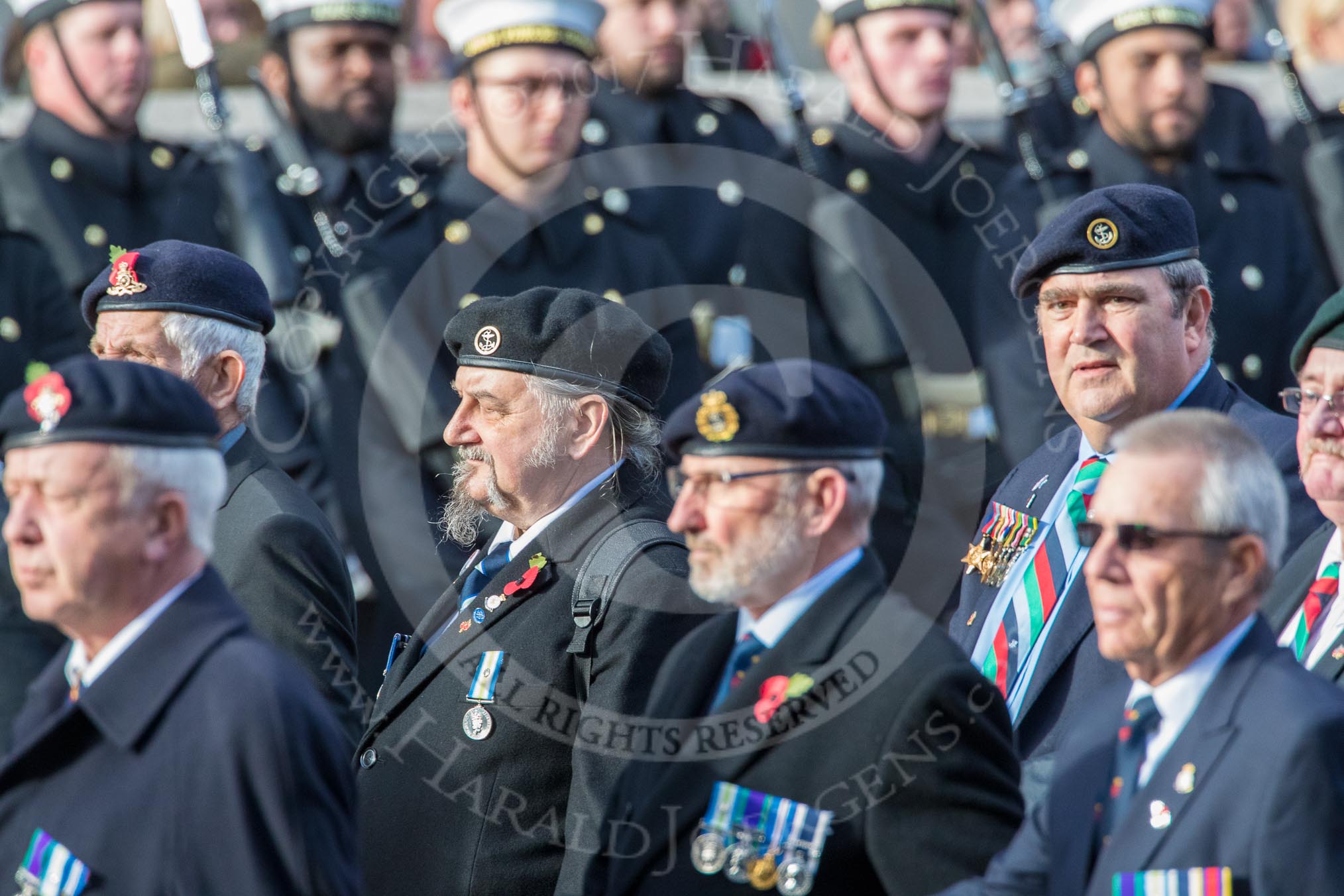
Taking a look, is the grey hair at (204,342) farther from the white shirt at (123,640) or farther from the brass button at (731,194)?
the brass button at (731,194)

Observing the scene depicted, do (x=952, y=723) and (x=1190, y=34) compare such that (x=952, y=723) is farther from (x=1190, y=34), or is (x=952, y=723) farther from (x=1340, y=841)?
(x=1190, y=34)

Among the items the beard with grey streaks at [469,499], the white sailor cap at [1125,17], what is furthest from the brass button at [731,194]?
the beard with grey streaks at [469,499]

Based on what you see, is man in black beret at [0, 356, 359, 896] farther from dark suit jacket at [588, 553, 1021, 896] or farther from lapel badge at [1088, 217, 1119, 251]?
lapel badge at [1088, 217, 1119, 251]

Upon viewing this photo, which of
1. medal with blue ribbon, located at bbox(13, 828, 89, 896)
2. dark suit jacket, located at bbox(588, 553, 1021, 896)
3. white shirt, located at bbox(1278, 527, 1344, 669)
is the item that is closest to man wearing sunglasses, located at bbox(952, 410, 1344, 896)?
dark suit jacket, located at bbox(588, 553, 1021, 896)

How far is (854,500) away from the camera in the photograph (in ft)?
11.3

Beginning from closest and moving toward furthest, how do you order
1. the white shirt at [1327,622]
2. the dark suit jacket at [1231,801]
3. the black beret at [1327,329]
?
1. the dark suit jacket at [1231,801]
2. the white shirt at [1327,622]
3. the black beret at [1327,329]

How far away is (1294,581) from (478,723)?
1.60 m

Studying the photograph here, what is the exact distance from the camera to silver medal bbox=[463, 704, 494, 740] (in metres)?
4.04

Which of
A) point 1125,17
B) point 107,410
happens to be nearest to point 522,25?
point 1125,17

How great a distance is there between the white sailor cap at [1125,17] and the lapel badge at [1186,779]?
4489 mm

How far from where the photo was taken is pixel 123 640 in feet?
10.2

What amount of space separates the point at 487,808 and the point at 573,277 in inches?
128

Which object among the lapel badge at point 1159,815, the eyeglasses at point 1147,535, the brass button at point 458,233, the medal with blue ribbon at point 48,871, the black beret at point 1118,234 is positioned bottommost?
the medal with blue ribbon at point 48,871

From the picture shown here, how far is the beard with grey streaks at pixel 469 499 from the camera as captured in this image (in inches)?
171
